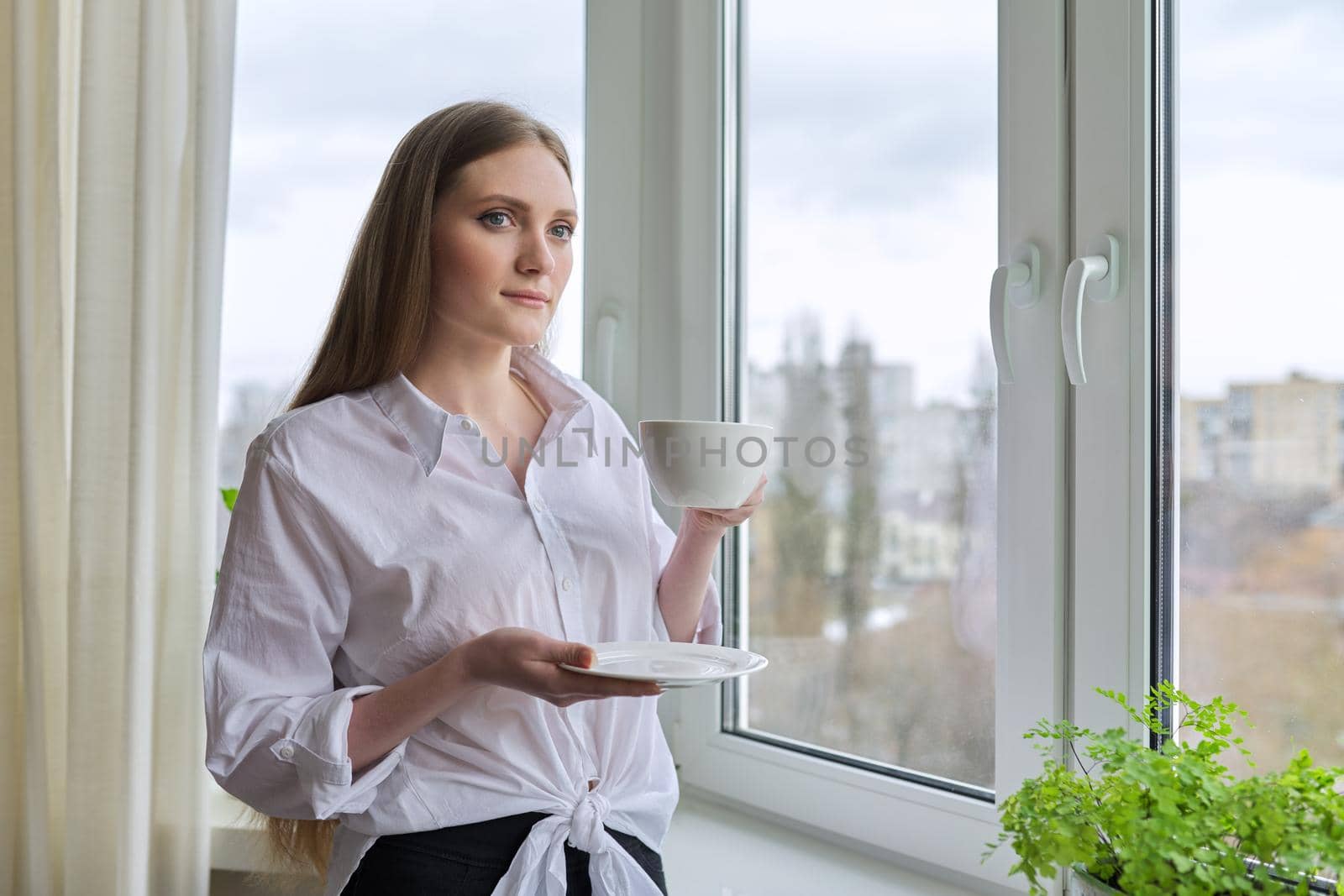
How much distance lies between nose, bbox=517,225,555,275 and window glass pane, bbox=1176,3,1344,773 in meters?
0.59

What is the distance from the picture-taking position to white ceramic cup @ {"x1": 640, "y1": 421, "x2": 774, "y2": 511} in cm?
89

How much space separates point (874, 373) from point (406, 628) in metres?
0.65

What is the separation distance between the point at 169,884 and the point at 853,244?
3.77 ft

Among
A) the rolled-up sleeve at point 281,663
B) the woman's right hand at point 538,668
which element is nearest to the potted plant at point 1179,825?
the woman's right hand at point 538,668

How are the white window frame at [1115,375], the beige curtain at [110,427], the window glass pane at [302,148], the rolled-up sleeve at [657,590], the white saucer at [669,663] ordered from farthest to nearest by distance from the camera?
the window glass pane at [302,148], the beige curtain at [110,427], the rolled-up sleeve at [657,590], the white window frame at [1115,375], the white saucer at [669,663]

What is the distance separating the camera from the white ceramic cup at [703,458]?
0.89m

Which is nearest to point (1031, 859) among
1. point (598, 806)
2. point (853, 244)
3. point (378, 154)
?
point (598, 806)

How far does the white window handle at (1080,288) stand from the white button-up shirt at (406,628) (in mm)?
473

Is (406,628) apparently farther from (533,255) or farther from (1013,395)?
(1013,395)

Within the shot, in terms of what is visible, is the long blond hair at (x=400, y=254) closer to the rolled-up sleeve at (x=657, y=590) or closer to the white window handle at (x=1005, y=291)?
the rolled-up sleeve at (x=657, y=590)

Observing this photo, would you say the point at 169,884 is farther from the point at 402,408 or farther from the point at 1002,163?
the point at 1002,163

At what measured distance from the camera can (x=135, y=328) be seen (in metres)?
1.29

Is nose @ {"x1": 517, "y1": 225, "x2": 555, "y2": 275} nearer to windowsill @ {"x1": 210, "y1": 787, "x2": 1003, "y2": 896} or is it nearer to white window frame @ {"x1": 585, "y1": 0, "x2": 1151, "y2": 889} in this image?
white window frame @ {"x1": 585, "y1": 0, "x2": 1151, "y2": 889}

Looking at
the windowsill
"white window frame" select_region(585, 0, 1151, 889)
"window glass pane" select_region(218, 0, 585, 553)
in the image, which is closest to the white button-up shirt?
the windowsill
